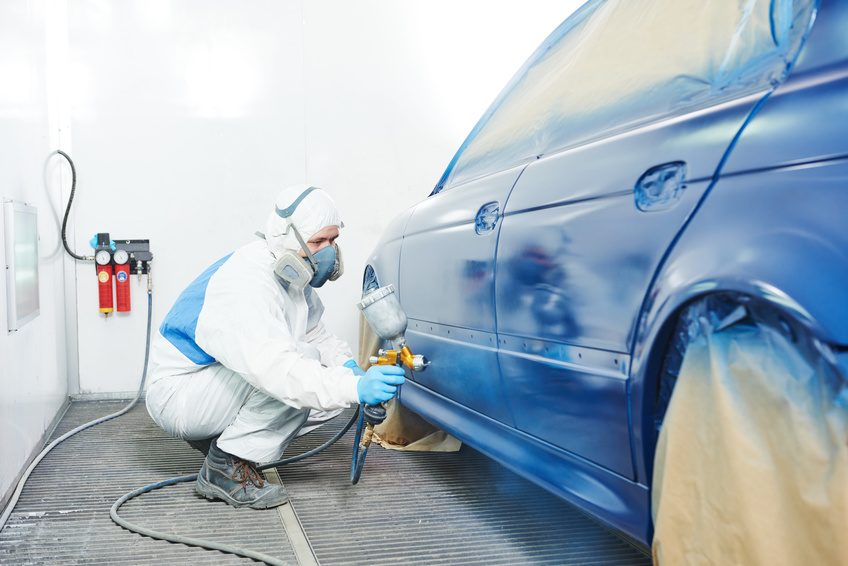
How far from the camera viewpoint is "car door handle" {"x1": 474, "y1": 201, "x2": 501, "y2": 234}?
5.35ft

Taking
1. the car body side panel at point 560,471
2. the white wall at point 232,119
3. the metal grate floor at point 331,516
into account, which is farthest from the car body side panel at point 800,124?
the white wall at point 232,119

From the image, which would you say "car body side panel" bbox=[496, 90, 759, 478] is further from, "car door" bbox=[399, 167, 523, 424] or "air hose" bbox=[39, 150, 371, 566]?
"air hose" bbox=[39, 150, 371, 566]

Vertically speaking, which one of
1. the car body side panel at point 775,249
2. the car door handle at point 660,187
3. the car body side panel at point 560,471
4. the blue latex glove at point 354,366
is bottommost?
the car body side panel at point 560,471

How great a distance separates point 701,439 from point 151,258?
10.7 feet

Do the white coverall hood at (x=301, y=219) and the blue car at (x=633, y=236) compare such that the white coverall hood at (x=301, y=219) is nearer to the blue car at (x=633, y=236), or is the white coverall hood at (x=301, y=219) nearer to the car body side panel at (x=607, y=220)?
the blue car at (x=633, y=236)

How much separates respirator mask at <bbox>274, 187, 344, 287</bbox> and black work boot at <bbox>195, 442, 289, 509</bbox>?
65 cm

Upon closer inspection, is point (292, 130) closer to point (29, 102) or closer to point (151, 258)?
point (151, 258)

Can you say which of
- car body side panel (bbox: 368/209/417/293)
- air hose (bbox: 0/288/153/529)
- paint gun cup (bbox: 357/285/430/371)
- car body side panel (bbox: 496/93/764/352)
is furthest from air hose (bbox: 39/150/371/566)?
car body side panel (bbox: 496/93/764/352)

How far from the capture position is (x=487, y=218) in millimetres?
1674

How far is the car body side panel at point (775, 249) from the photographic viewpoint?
2.70ft

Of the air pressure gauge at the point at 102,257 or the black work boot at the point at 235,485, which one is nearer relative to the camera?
the black work boot at the point at 235,485

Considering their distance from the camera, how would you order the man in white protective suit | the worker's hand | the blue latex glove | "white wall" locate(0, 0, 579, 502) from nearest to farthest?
the worker's hand < the man in white protective suit < the blue latex glove < "white wall" locate(0, 0, 579, 502)

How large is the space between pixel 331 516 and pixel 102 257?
2331mm

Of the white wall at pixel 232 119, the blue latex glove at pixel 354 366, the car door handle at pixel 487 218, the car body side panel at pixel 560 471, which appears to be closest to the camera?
the car body side panel at pixel 560 471
